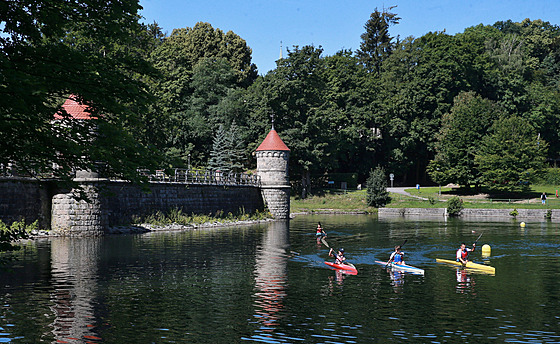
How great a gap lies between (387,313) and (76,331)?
337 inches

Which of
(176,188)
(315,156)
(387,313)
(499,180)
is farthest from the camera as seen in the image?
(315,156)

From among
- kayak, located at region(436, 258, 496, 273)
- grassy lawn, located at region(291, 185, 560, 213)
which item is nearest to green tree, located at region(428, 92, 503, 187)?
grassy lawn, located at region(291, 185, 560, 213)

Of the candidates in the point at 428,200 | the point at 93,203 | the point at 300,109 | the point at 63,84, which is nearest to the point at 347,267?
the point at 63,84

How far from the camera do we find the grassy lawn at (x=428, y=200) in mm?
63750

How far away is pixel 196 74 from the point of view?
81.9m

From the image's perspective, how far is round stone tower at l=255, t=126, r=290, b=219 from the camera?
57.8 metres

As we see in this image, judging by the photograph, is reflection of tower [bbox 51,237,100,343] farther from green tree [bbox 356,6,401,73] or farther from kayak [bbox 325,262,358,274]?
green tree [bbox 356,6,401,73]

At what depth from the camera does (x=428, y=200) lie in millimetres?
67688

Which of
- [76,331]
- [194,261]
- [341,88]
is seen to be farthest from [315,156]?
[76,331]

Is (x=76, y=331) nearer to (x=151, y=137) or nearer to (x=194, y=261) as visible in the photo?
(x=194, y=261)

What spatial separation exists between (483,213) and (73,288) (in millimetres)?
50088

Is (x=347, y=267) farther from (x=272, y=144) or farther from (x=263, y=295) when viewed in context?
(x=272, y=144)

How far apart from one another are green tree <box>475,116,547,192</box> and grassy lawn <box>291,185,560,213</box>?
1.82m

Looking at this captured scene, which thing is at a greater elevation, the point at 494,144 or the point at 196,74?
the point at 196,74
